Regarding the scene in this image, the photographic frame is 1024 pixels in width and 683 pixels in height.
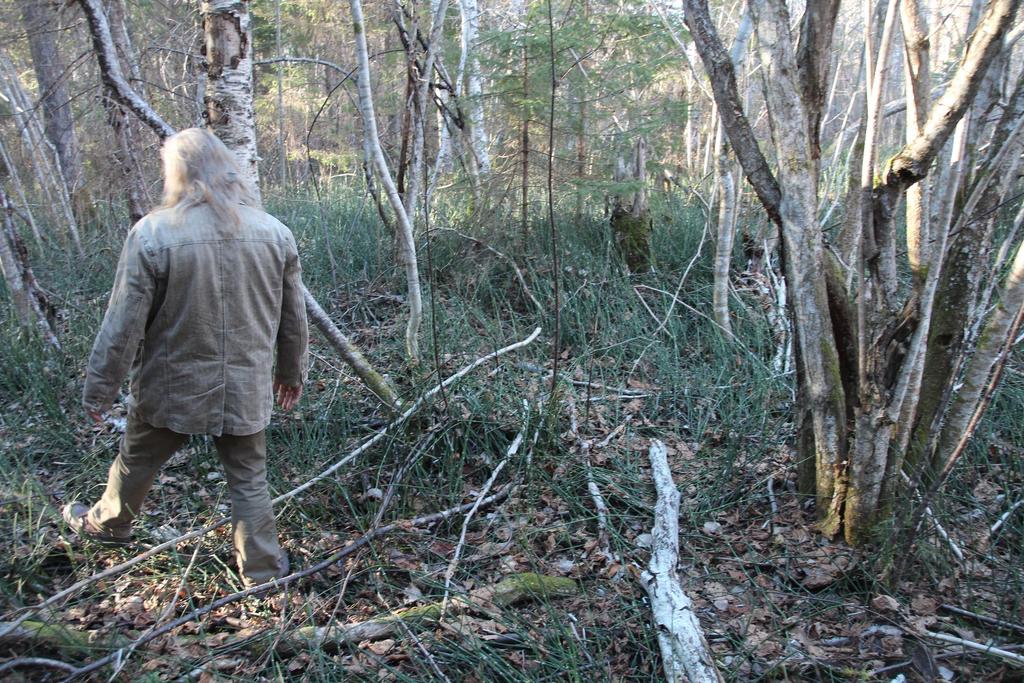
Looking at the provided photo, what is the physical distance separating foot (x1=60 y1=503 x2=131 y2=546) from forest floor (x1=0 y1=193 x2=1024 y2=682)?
0.07 metres

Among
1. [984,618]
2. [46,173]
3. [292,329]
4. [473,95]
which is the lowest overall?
[984,618]

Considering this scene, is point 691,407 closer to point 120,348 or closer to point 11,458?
point 120,348

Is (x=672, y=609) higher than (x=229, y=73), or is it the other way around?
(x=229, y=73)

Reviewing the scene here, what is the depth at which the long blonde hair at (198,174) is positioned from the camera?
2.80 meters

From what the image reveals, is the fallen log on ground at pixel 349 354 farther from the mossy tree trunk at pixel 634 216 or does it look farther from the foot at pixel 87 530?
the mossy tree trunk at pixel 634 216

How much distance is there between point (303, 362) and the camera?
11.2 ft

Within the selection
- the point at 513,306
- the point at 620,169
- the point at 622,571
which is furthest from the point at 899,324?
the point at 620,169

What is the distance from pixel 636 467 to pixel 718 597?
1.06m

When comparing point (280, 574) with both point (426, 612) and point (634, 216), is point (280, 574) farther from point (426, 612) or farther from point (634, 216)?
point (634, 216)

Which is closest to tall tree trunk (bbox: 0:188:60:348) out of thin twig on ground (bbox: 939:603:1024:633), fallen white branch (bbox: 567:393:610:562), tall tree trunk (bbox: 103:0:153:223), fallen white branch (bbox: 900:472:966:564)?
tall tree trunk (bbox: 103:0:153:223)

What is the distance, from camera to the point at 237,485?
312 centimetres

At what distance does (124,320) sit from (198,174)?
66cm

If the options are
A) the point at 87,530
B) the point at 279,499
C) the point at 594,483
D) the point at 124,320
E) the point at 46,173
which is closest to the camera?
the point at 124,320

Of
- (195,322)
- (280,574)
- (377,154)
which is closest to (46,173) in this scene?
(377,154)
